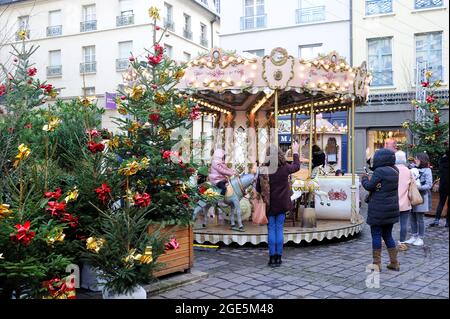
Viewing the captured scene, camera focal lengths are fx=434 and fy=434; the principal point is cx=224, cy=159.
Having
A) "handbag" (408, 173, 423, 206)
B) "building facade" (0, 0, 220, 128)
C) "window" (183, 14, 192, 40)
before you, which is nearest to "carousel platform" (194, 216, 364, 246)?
"handbag" (408, 173, 423, 206)

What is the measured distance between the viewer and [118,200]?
16.6 feet

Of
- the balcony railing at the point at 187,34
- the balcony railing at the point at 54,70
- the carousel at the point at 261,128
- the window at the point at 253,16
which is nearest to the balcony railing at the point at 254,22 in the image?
the window at the point at 253,16

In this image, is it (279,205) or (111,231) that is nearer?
(111,231)

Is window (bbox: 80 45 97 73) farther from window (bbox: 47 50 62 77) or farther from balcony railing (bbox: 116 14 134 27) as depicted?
balcony railing (bbox: 116 14 134 27)

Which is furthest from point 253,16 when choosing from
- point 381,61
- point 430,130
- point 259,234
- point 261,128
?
point 259,234

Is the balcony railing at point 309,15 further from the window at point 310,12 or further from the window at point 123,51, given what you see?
the window at point 123,51

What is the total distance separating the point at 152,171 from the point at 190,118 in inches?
33.6

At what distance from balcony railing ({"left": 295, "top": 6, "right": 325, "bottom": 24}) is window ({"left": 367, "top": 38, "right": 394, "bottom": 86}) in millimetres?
3107

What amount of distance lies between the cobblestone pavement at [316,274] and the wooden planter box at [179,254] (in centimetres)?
35

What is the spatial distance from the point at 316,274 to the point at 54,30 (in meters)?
9.10

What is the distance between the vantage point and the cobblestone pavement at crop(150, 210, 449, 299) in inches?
198

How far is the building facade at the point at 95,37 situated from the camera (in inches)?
425
